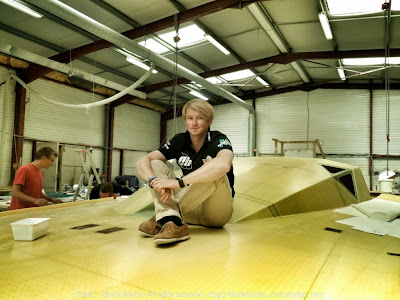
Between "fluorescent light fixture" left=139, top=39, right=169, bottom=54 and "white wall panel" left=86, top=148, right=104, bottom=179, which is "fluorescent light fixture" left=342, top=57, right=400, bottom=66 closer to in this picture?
"fluorescent light fixture" left=139, top=39, right=169, bottom=54

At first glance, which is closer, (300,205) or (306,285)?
(306,285)

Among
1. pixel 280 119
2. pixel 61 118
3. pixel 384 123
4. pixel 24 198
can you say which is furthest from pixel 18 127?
pixel 384 123

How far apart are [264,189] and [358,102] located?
1033cm

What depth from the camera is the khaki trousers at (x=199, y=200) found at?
6.14 ft

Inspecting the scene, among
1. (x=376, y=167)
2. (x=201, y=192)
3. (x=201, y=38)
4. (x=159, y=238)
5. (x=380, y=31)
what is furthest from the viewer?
(x=376, y=167)

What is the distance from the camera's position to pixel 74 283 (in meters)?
1.12

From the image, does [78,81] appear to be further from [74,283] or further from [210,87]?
[74,283]

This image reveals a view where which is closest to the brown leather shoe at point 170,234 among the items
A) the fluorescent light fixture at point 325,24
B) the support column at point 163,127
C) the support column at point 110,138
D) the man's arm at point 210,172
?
the man's arm at point 210,172

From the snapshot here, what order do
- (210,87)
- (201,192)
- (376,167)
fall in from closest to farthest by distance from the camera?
1. (201,192)
2. (210,87)
3. (376,167)

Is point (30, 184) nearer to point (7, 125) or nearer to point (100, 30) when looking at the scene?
point (100, 30)

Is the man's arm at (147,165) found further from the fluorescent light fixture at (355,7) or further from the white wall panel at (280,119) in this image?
the white wall panel at (280,119)

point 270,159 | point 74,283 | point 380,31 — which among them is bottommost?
point 74,283

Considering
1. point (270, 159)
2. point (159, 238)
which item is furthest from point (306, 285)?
point (270, 159)

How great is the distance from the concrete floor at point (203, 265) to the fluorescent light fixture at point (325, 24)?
5906 millimetres
